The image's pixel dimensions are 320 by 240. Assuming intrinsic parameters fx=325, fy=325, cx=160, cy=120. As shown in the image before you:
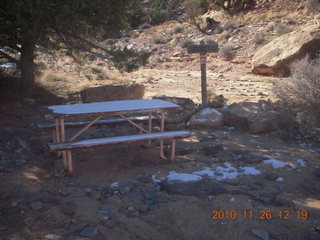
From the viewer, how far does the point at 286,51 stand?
12.7m

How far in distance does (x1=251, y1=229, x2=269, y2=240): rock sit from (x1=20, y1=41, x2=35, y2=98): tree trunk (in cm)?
726

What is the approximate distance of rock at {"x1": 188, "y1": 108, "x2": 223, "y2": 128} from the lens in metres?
6.79

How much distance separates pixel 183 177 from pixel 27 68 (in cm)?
605

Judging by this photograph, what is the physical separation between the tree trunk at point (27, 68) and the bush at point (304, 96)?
613 centimetres

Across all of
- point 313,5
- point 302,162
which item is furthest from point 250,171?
point 313,5

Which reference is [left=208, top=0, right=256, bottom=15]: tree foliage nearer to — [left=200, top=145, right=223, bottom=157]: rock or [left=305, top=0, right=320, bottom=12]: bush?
[left=305, top=0, right=320, bottom=12]: bush

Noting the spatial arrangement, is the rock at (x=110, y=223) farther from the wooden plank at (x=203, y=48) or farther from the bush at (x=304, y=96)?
the wooden plank at (x=203, y=48)

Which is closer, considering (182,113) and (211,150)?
(211,150)

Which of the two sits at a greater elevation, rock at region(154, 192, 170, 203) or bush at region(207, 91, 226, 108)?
bush at region(207, 91, 226, 108)

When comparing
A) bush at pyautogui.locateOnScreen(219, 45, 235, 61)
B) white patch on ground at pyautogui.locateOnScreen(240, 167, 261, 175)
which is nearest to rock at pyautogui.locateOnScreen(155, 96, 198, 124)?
white patch on ground at pyautogui.locateOnScreen(240, 167, 261, 175)

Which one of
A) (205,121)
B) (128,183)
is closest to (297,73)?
(205,121)

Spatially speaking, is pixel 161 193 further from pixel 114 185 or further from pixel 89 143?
pixel 89 143

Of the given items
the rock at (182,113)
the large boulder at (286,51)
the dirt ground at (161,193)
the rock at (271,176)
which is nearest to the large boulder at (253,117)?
the dirt ground at (161,193)

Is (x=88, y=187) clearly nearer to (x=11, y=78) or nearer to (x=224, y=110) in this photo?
(x=224, y=110)
